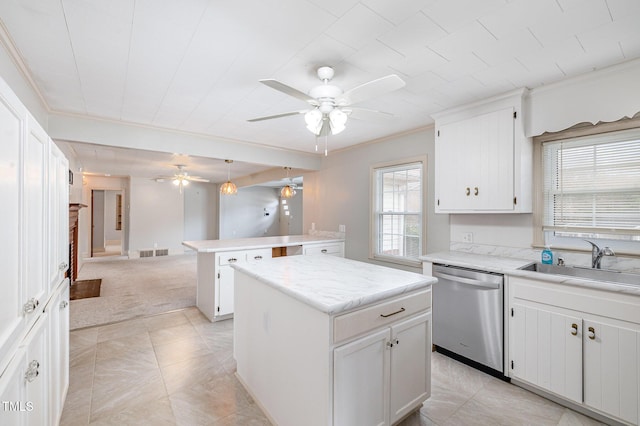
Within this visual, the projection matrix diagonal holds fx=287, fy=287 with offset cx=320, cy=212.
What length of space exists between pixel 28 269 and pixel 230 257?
2.50m

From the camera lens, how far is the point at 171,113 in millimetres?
3051

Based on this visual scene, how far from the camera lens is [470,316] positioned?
2475 millimetres

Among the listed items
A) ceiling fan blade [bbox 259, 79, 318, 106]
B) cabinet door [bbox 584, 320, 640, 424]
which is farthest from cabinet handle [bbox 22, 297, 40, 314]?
cabinet door [bbox 584, 320, 640, 424]

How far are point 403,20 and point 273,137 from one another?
266cm

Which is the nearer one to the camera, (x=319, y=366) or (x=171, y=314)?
(x=319, y=366)

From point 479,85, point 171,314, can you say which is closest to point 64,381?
point 171,314

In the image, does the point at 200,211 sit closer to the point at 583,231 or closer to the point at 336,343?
the point at 336,343

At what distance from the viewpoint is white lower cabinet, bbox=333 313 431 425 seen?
56.6 inches

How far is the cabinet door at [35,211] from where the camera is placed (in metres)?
1.10

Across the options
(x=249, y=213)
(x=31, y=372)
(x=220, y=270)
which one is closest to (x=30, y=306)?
(x=31, y=372)

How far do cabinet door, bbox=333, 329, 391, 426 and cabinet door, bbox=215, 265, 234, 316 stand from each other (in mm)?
2425

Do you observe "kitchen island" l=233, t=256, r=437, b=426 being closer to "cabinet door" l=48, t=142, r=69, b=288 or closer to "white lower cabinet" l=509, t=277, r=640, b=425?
"white lower cabinet" l=509, t=277, r=640, b=425

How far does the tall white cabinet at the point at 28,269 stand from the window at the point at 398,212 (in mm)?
3371

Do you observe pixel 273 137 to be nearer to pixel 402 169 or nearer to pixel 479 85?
pixel 402 169
